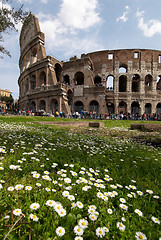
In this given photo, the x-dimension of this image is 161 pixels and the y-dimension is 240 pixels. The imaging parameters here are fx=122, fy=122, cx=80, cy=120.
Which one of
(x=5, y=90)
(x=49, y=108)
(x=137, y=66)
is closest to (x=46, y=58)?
(x=49, y=108)

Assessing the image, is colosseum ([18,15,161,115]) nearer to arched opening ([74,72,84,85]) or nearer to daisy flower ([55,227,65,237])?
arched opening ([74,72,84,85])

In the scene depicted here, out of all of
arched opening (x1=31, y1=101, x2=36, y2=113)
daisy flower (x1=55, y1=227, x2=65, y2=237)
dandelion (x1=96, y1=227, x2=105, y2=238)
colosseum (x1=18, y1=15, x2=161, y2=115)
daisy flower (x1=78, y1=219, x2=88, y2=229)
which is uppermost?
colosseum (x1=18, y1=15, x2=161, y2=115)

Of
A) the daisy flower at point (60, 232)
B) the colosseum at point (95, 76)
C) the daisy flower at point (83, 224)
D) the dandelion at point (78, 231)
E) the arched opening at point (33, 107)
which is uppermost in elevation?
the colosseum at point (95, 76)

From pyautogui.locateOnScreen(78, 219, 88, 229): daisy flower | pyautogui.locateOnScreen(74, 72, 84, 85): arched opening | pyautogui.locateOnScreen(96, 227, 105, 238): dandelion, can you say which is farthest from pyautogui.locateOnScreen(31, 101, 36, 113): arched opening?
pyautogui.locateOnScreen(96, 227, 105, 238): dandelion

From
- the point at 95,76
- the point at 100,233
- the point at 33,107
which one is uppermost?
the point at 95,76

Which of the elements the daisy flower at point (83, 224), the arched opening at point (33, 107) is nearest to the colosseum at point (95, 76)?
the arched opening at point (33, 107)

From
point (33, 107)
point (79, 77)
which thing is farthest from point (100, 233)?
point (79, 77)

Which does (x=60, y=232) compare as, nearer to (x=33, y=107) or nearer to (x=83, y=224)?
(x=83, y=224)

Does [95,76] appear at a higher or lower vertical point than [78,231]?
higher

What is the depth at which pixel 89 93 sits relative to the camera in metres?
25.3

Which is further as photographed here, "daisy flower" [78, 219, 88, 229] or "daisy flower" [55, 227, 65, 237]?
"daisy flower" [78, 219, 88, 229]

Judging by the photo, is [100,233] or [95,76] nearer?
[100,233]

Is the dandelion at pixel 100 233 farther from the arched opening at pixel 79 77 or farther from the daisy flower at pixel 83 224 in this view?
the arched opening at pixel 79 77

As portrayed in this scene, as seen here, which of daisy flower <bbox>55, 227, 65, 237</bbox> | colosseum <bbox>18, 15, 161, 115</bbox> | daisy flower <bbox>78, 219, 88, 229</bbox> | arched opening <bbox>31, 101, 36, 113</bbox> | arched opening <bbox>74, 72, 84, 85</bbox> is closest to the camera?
daisy flower <bbox>55, 227, 65, 237</bbox>
